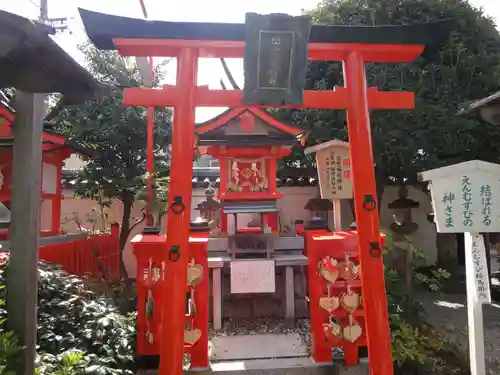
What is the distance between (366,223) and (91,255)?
314 inches

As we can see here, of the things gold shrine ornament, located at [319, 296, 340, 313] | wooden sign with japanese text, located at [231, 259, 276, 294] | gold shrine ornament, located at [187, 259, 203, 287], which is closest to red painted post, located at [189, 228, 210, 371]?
gold shrine ornament, located at [187, 259, 203, 287]

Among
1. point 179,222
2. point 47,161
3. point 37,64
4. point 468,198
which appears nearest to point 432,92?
point 468,198

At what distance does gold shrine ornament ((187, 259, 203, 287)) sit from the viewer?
5141 mm

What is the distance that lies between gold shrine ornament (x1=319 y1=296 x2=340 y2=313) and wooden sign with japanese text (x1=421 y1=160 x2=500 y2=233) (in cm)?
193

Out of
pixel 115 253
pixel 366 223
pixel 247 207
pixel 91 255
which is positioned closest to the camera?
pixel 366 223

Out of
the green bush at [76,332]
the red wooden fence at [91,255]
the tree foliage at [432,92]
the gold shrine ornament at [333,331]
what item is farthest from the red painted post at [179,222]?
the tree foliage at [432,92]

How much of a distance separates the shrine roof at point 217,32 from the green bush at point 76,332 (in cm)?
309

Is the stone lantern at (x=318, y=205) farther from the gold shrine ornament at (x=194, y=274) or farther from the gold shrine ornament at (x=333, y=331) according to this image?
the gold shrine ornament at (x=194, y=274)

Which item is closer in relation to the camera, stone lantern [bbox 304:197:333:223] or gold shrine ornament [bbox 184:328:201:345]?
gold shrine ornament [bbox 184:328:201:345]

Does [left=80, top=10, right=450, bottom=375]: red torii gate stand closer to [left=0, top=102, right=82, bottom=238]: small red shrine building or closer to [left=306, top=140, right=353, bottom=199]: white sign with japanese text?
[left=306, top=140, right=353, bottom=199]: white sign with japanese text

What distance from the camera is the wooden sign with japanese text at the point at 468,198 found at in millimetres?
3900

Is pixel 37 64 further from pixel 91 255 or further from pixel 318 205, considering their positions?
pixel 318 205

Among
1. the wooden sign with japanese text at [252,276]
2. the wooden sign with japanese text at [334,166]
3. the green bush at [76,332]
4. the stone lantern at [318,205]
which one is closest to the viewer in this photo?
the green bush at [76,332]

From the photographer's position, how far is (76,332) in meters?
4.52
